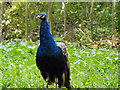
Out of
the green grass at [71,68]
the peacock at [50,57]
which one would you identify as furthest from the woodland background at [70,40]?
the peacock at [50,57]

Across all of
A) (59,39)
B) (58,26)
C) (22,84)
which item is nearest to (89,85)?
(22,84)

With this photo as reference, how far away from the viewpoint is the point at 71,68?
3303mm

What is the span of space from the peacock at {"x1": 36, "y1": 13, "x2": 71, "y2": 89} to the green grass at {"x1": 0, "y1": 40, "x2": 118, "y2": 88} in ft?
2.94

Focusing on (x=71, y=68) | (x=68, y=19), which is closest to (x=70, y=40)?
(x=68, y=19)

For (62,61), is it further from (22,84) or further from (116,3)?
(116,3)

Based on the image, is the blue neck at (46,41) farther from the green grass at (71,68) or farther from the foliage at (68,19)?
the foliage at (68,19)

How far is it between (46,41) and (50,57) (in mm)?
140

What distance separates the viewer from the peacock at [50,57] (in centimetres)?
166

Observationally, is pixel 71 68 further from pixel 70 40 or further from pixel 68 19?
pixel 68 19

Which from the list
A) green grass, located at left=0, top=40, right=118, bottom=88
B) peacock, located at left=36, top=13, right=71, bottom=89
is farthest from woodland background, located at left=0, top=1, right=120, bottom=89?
peacock, located at left=36, top=13, right=71, bottom=89

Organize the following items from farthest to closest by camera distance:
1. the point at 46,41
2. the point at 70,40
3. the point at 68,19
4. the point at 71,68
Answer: the point at 68,19 < the point at 70,40 < the point at 71,68 < the point at 46,41

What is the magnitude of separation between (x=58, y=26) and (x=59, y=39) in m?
0.37

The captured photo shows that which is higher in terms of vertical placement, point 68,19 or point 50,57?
point 68,19

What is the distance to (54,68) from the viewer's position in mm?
1812
